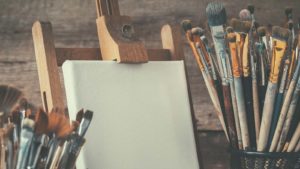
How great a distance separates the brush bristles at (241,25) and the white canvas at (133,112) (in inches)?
6.6

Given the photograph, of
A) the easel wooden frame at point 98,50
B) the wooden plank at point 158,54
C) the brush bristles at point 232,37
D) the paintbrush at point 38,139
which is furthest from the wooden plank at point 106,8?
the paintbrush at point 38,139

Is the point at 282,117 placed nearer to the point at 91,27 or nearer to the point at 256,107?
the point at 256,107

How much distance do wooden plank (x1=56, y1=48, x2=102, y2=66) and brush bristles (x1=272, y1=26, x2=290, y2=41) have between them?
1.19ft

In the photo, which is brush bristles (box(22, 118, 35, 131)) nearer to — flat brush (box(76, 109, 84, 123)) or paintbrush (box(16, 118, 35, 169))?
paintbrush (box(16, 118, 35, 169))

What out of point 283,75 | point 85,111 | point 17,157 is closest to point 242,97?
point 283,75

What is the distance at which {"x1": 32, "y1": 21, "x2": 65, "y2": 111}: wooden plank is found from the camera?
46.6 inches

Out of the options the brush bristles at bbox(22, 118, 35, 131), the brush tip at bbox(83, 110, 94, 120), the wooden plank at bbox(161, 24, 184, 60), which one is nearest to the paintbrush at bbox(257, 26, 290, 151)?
the wooden plank at bbox(161, 24, 184, 60)

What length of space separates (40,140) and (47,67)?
0.74ft

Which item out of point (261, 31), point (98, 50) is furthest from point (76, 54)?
point (261, 31)

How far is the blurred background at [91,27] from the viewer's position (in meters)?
1.46

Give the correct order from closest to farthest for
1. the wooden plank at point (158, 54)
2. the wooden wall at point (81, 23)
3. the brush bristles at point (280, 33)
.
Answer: the brush bristles at point (280, 33), the wooden plank at point (158, 54), the wooden wall at point (81, 23)

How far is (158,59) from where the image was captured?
4.49ft

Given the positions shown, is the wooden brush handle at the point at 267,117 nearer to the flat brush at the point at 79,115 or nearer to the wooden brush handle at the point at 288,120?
the wooden brush handle at the point at 288,120

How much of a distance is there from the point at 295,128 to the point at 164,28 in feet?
1.24
